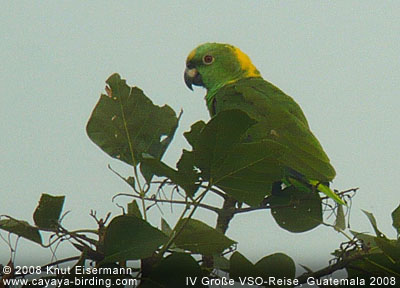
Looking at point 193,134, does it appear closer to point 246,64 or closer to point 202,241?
point 202,241

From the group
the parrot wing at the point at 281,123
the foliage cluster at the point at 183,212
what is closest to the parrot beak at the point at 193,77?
the parrot wing at the point at 281,123

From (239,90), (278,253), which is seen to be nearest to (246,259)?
(278,253)

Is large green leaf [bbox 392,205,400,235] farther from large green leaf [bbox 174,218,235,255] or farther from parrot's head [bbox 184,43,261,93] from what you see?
parrot's head [bbox 184,43,261,93]

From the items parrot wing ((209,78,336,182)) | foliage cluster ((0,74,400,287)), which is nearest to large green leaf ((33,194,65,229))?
foliage cluster ((0,74,400,287))

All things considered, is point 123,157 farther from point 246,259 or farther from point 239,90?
point 239,90

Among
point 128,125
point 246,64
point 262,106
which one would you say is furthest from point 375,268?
point 246,64

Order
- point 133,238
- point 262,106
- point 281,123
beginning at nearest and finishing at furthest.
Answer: point 133,238 → point 281,123 → point 262,106
